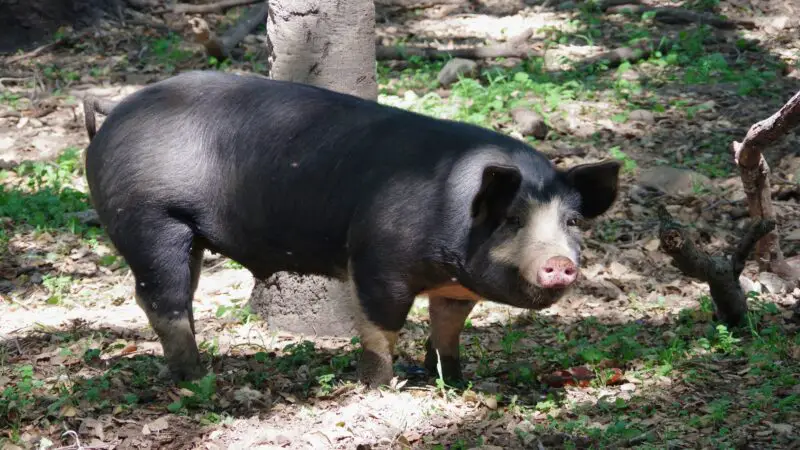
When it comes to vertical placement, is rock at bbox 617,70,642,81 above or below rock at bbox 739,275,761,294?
below

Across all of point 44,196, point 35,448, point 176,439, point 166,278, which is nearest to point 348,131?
point 166,278

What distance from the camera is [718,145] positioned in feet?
30.2

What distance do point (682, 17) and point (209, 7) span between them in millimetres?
6045

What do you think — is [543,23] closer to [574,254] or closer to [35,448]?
[574,254]

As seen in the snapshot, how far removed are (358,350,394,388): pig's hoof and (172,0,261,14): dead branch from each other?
895 cm

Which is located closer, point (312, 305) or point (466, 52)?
point (312, 305)

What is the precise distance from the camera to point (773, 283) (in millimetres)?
6875

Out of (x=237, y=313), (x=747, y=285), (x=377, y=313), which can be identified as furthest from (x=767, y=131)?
(x=237, y=313)

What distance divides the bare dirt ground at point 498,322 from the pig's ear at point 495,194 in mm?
990

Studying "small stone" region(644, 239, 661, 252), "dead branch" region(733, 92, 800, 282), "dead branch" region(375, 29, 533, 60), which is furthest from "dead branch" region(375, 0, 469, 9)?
"dead branch" region(733, 92, 800, 282)

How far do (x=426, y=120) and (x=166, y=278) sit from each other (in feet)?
5.29

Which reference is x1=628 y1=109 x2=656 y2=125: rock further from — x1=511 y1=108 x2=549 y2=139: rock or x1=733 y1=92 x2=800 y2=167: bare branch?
x1=733 y1=92 x2=800 y2=167: bare branch

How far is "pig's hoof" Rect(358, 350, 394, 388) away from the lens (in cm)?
540

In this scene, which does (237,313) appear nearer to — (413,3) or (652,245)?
(652,245)
